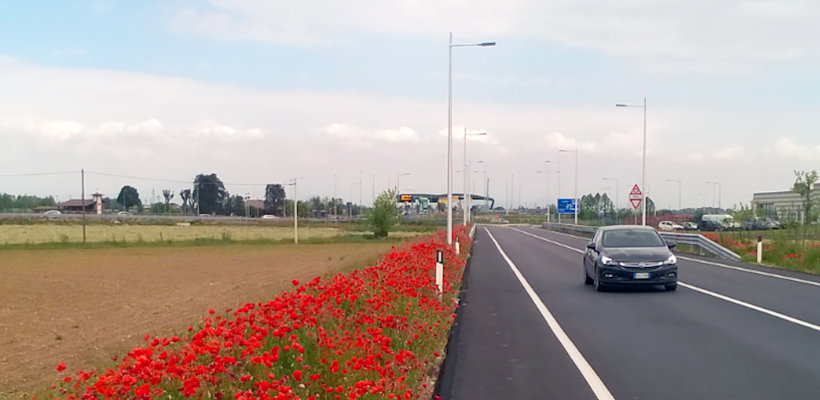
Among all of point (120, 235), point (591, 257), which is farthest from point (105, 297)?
point (120, 235)

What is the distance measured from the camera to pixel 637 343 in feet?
36.2

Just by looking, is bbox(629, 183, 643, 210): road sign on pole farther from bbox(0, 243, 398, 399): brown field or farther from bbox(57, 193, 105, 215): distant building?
bbox(57, 193, 105, 215): distant building

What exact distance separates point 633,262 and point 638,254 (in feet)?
1.30

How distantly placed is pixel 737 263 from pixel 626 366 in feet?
70.1

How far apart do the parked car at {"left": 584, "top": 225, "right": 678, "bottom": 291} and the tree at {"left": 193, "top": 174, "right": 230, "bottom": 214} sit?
5398 inches

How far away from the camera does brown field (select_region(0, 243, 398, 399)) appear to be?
13469mm

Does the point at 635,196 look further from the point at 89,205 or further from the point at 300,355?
the point at 89,205

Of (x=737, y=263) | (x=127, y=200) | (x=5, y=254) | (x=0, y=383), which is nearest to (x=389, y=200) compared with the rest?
(x=5, y=254)

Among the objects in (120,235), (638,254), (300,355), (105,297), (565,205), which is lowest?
(105,297)

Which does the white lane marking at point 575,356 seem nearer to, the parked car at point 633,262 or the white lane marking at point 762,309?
the parked car at point 633,262

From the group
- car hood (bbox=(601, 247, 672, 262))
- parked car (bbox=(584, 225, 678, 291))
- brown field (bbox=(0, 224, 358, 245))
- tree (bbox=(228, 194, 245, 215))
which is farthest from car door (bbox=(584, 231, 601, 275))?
tree (bbox=(228, 194, 245, 215))

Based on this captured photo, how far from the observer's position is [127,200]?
593 ft

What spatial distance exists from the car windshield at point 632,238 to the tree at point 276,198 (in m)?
153

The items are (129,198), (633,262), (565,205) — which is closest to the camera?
(633,262)
